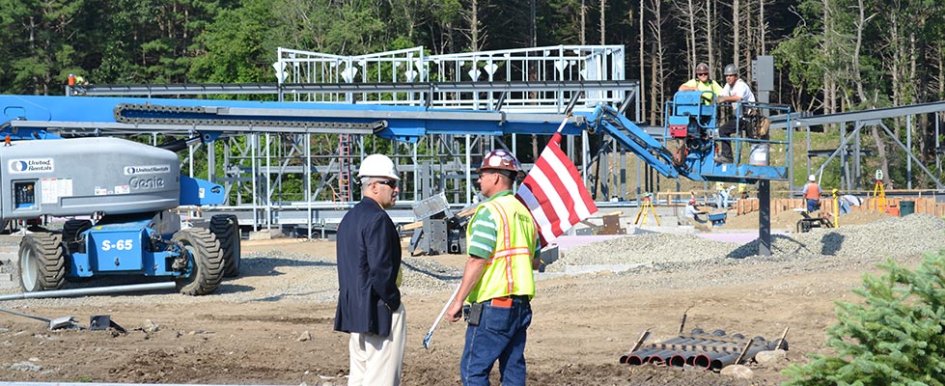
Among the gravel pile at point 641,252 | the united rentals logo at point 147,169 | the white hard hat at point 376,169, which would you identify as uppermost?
the united rentals logo at point 147,169

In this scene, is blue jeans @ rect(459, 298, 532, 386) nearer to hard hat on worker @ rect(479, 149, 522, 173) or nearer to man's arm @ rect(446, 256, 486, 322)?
man's arm @ rect(446, 256, 486, 322)

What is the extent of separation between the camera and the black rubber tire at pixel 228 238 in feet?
70.4

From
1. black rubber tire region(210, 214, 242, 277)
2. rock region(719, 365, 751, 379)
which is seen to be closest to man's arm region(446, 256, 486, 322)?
rock region(719, 365, 751, 379)

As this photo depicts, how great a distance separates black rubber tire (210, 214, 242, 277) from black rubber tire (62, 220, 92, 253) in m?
2.15

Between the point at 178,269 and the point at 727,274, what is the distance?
26.2ft

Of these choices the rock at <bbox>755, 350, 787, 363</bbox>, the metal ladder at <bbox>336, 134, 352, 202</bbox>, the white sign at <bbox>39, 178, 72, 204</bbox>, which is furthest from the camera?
the metal ladder at <bbox>336, 134, 352, 202</bbox>

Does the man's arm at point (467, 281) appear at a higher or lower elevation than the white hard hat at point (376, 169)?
lower

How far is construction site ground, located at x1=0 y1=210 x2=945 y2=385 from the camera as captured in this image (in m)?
11.8

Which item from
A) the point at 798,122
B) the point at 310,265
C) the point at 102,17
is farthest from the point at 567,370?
the point at 102,17

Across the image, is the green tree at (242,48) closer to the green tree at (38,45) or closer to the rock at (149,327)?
the green tree at (38,45)

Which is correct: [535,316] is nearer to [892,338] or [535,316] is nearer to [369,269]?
[369,269]

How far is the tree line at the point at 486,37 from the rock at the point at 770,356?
43.7 metres

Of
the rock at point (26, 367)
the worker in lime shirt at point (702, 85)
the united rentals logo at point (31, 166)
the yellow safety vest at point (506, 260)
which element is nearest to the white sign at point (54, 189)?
the united rentals logo at point (31, 166)

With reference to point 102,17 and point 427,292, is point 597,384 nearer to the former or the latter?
point 427,292
